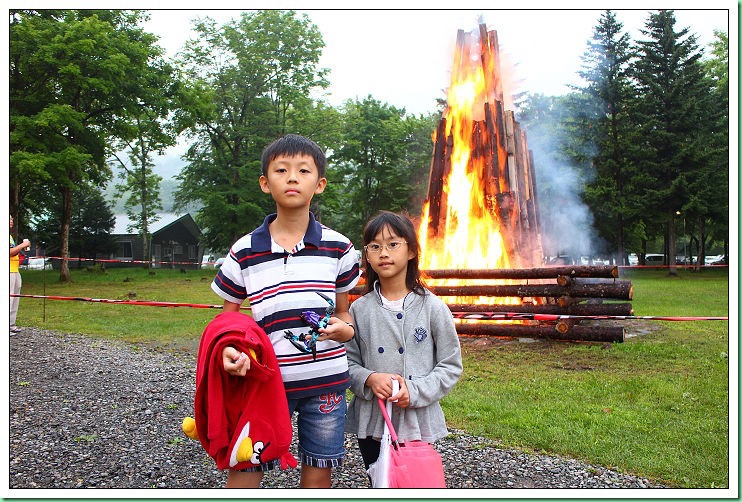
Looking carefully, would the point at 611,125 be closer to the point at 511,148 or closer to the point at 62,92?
the point at 511,148

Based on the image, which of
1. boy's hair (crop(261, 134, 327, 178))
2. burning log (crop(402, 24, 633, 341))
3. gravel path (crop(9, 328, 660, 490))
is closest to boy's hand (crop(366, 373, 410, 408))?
boy's hair (crop(261, 134, 327, 178))

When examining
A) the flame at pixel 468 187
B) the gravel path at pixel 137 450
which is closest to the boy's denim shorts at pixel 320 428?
the gravel path at pixel 137 450

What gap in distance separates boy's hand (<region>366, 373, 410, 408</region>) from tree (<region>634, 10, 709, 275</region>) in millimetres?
23108

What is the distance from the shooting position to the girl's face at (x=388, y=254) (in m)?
2.75

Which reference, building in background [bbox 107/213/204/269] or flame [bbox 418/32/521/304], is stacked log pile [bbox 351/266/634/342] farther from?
building in background [bbox 107/213/204/269]

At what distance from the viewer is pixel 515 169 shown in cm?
1181

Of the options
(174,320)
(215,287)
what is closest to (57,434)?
(215,287)

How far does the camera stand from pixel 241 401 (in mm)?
2311

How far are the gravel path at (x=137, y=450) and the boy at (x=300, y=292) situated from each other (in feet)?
4.35

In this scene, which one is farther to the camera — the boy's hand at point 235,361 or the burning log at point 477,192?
the burning log at point 477,192

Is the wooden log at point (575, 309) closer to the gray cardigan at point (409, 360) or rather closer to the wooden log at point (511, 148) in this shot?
the wooden log at point (511, 148)

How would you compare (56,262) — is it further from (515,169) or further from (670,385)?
(670,385)

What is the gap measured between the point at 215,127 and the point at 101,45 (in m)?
11.0

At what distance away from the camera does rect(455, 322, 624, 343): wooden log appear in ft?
28.7
